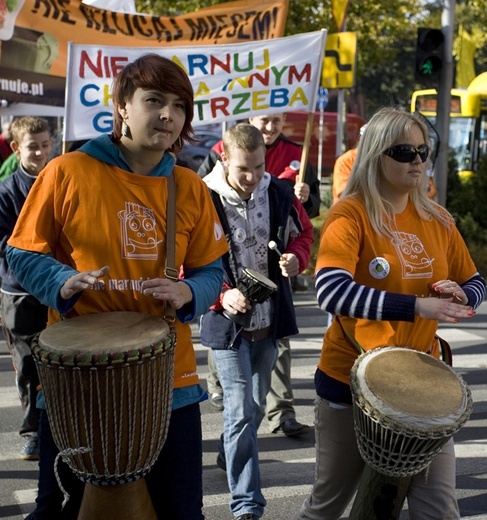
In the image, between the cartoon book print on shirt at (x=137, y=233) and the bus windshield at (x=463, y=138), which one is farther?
the bus windshield at (x=463, y=138)

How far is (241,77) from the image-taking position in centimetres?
716

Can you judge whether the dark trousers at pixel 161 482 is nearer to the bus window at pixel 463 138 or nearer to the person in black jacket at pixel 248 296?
the person in black jacket at pixel 248 296

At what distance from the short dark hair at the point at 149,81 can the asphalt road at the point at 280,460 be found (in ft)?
7.95

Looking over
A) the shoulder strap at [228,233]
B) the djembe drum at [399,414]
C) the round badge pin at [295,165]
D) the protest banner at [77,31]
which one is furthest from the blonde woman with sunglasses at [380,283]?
the protest banner at [77,31]

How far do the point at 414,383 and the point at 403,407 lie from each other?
13 centimetres

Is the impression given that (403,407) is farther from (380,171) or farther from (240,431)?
(240,431)

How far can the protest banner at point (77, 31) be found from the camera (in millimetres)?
7086

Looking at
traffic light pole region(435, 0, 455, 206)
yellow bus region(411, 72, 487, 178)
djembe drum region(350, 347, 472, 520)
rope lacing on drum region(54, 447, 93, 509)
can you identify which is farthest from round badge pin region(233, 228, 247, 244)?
yellow bus region(411, 72, 487, 178)

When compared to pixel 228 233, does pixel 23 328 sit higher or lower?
lower

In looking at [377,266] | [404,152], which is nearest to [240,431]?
[377,266]

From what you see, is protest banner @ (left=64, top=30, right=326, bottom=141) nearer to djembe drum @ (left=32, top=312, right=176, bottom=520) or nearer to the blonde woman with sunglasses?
the blonde woman with sunglasses

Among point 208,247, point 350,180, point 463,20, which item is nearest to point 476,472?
point 350,180

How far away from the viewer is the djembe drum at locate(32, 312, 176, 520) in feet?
9.09

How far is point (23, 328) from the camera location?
549 cm
